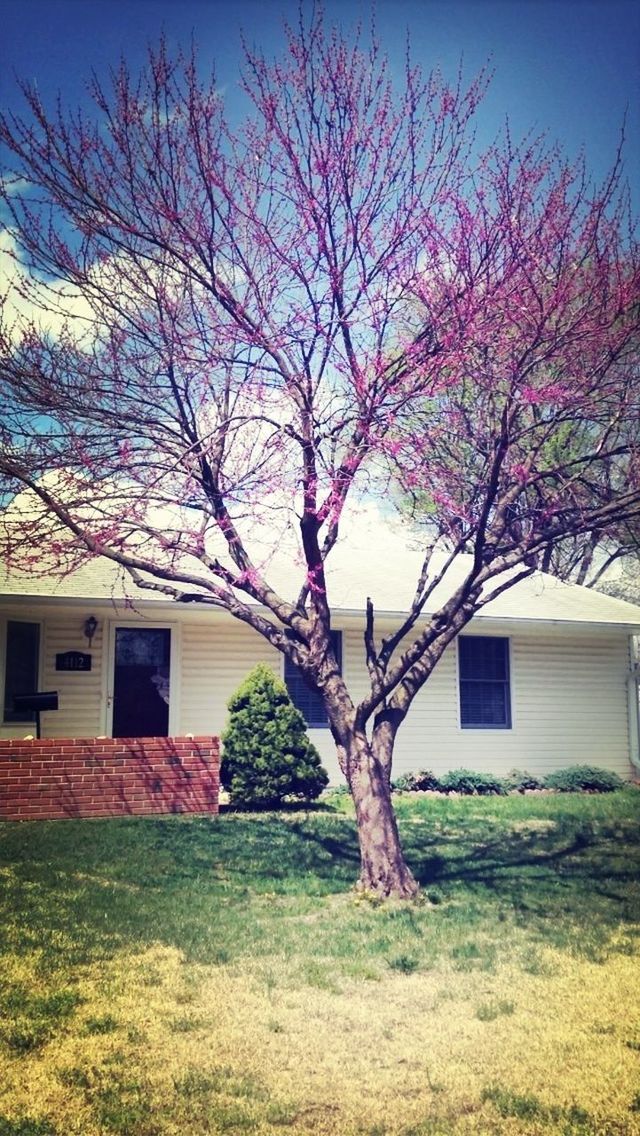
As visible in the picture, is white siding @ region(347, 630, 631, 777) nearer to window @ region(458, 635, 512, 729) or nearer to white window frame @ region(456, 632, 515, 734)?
white window frame @ region(456, 632, 515, 734)

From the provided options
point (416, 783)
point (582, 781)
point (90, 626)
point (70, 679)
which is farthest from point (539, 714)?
point (70, 679)

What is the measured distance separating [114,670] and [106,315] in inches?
280

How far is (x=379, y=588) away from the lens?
16.0 meters

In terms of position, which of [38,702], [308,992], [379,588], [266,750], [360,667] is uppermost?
[379,588]

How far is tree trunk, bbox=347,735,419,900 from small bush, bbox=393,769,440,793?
23.4 feet

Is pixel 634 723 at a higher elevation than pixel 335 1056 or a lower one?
higher

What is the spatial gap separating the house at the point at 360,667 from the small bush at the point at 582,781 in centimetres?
58

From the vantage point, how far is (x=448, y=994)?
17.3ft

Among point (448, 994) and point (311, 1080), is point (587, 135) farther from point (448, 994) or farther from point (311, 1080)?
point (311, 1080)

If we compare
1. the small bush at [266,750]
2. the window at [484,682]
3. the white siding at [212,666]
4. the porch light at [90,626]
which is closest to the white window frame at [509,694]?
the window at [484,682]

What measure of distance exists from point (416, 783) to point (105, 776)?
5.64 meters

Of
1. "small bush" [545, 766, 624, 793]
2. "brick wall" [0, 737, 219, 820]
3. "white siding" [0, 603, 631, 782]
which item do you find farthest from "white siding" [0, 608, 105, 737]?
"small bush" [545, 766, 624, 793]

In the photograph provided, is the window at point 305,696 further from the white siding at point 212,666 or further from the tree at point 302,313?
the tree at point 302,313

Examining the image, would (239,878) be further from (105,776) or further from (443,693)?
(443,693)
